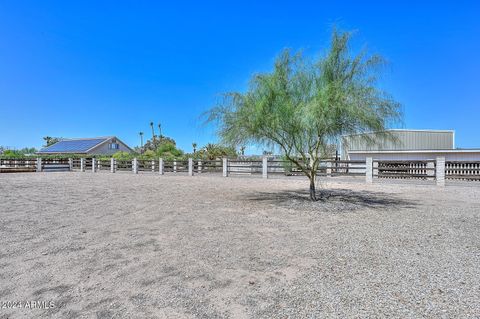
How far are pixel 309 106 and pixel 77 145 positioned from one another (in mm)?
42576

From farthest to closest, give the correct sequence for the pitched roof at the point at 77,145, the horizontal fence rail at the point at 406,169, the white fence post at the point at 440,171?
1. the pitched roof at the point at 77,145
2. the horizontal fence rail at the point at 406,169
3. the white fence post at the point at 440,171

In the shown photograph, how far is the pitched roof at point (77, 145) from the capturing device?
38.7 metres

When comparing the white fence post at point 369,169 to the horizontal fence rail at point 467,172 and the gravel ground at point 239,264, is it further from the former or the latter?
the gravel ground at point 239,264

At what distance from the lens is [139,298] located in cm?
260

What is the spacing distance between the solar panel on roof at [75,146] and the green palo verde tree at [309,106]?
3638 cm

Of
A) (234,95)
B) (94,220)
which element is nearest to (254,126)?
(234,95)

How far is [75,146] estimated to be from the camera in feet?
134

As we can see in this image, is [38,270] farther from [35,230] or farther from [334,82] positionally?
[334,82]

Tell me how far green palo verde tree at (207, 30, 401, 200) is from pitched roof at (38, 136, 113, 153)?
35846 millimetres

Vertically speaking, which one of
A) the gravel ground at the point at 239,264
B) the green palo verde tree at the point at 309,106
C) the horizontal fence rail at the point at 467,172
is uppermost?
the green palo verde tree at the point at 309,106

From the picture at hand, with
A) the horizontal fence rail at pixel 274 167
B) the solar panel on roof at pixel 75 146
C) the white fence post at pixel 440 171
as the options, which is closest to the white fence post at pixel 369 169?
the horizontal fence rail at pixel 274 167

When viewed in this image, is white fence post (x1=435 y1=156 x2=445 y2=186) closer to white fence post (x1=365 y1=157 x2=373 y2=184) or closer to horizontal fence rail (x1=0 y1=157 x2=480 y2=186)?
horizontal fence rail (x1=0 y1=157 x2=480 y2=186)

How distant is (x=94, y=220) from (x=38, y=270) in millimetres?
2498

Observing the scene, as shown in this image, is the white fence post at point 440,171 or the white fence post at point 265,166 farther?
the white fence post at point 265,166
